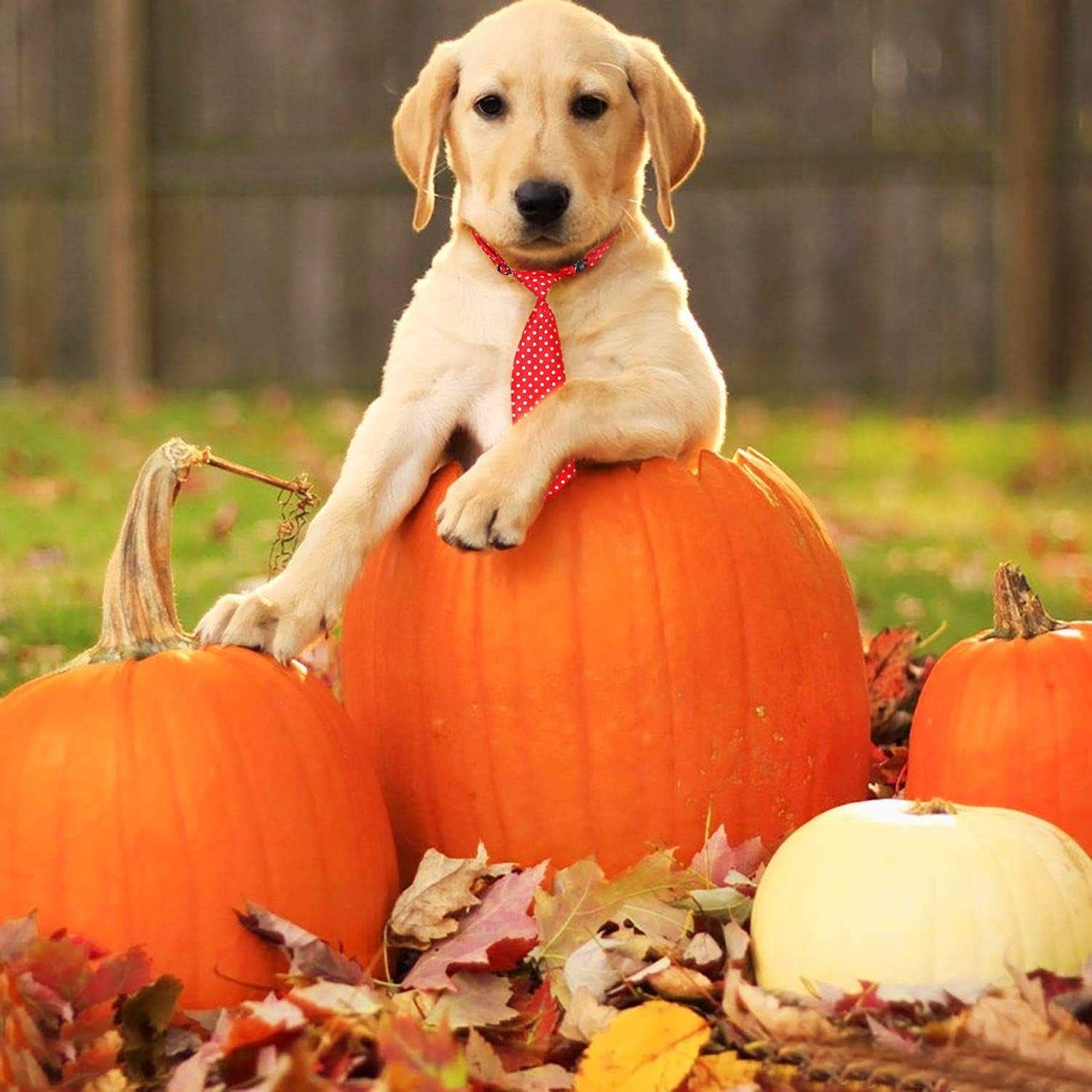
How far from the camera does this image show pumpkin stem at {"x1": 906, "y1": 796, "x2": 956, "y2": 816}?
229cm

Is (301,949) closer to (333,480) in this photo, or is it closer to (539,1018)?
(539,1018)

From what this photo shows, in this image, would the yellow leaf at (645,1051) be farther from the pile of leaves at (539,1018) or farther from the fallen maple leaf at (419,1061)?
the fallen maple leaf at (419,1061)

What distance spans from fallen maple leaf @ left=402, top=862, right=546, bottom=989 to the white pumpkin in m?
0.33

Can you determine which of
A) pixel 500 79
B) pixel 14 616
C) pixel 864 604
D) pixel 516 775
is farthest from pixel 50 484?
pixel 516 775

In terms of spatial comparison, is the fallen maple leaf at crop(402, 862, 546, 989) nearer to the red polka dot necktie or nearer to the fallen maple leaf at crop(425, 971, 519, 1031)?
the fallen maple leaf at crop(425, 971, 519, 1031)

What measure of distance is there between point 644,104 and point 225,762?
5.08ft

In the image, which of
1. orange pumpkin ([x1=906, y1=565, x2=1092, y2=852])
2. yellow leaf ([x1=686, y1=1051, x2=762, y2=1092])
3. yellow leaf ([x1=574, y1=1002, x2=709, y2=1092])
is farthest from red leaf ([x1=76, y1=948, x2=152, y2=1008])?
orange pumpkin ([x1=906, y1=565, x2=1092, y2=852])

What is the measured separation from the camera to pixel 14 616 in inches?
168

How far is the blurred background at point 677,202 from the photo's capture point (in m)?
9.58

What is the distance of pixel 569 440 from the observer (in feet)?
8.69

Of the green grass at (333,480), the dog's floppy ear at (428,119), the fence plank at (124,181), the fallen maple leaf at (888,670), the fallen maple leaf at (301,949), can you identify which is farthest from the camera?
the fence plank at (124,181)

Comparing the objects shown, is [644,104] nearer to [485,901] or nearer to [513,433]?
[513,433]

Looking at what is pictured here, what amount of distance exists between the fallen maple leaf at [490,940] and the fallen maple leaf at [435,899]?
26 mm

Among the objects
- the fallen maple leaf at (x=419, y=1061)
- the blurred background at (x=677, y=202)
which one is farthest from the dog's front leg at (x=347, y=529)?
the blurred background at (x=677, y=202)
